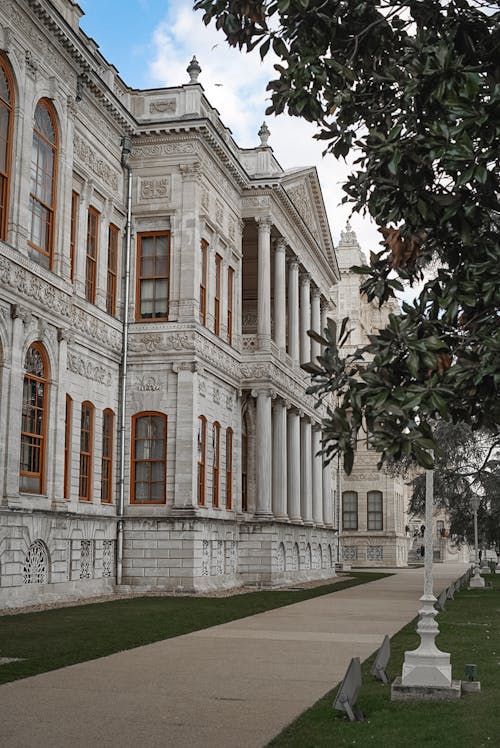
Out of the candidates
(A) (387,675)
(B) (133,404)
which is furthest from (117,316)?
(A) (387,675)

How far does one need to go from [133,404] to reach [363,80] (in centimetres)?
2701

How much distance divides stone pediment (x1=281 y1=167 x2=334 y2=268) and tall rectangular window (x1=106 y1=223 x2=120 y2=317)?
1126cm

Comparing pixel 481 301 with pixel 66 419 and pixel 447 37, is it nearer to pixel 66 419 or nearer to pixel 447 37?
pixel 447 37

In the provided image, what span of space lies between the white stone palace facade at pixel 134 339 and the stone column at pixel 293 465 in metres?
0.10

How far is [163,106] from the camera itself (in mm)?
34875

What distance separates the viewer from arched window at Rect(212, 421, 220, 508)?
118ft

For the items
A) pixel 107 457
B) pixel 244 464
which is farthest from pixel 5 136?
pixel 244 464

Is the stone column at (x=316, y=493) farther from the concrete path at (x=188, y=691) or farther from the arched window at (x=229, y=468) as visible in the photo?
the concrete path at (x=188, y=691)

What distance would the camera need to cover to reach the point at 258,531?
38.8 meters

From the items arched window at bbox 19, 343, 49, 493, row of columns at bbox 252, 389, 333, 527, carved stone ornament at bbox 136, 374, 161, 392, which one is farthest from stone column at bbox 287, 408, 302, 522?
arched window at bbox 19, 343, 49, 493

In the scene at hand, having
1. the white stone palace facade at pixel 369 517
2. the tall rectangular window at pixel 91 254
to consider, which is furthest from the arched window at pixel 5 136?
the white stone palace facade at pixel 369 517

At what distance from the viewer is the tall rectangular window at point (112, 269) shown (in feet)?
108

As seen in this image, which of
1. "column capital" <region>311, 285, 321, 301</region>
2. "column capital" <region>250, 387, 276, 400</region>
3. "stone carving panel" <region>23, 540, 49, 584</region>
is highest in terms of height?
"column capital" <region>311, 285, 321, 301</region>

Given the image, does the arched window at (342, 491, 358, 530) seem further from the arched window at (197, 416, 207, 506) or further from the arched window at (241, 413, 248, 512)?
the arched window at (197, 416, 207, 506)
